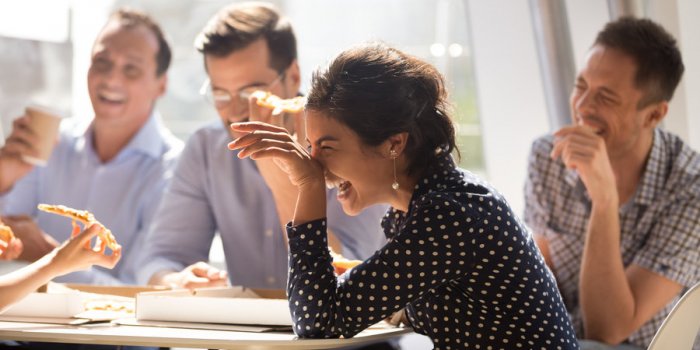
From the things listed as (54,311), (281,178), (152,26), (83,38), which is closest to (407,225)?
(54,311)

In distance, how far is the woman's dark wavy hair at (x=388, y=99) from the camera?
1874mm

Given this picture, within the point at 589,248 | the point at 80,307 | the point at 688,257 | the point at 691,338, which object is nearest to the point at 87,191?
the point at 80,307

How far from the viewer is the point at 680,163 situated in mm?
2756

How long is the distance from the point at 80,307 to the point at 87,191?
182cm

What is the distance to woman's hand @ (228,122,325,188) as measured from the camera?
73.4 inches

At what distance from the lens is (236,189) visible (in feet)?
10.2

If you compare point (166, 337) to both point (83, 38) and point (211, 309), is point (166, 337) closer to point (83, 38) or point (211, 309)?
point (211, 309)

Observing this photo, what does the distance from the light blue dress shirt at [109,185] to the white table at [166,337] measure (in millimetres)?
1557

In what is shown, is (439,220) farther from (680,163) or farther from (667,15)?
(667,15)

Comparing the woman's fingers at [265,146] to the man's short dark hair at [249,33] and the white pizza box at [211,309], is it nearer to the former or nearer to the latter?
the white pizza box at [211,309]

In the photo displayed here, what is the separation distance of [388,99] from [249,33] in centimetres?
123

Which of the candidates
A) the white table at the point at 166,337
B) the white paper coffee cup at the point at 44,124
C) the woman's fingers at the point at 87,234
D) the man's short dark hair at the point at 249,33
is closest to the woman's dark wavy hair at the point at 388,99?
the white table at the point at 166,337

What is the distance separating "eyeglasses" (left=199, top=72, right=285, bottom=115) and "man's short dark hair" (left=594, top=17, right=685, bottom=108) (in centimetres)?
112

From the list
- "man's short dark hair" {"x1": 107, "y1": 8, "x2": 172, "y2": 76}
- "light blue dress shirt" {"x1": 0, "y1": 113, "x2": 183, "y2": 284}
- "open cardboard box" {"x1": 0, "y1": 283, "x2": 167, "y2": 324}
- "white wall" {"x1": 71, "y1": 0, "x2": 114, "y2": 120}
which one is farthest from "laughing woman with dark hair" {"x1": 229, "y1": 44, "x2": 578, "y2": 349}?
"white wall" {"x1": 71, "y1": 0, "x2": 114, "y2": 120}
